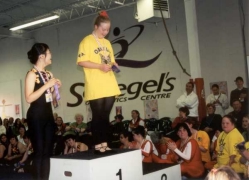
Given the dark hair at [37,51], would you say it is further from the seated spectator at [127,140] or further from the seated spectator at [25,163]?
the seated spectator at [25,163]

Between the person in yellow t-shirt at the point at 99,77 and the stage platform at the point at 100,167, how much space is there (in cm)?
18

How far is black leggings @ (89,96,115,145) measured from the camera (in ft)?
8.68

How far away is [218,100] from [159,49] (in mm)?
2539

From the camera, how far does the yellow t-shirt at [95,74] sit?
2605 millimetres

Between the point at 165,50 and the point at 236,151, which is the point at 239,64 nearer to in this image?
the point at 165,50

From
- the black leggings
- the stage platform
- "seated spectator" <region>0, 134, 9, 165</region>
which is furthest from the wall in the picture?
the stage platform

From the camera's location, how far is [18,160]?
22.6ft

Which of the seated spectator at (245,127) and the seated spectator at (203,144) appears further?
the seated spectator at (245,127)

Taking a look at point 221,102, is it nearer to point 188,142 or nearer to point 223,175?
point 188,142

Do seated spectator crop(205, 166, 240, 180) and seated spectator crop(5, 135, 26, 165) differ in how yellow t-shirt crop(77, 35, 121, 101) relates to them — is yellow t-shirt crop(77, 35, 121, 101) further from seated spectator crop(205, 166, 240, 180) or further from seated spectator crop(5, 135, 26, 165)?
seated spectator crop(5, 135, 26, 165)

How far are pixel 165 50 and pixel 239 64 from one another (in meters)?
2.04

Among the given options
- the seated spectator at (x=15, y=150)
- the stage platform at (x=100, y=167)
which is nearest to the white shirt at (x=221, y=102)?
the seated spectator at (x=15, y=150)

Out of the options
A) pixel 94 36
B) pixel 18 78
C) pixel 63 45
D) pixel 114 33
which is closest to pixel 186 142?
pixel 94 36

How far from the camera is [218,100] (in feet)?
23.1
